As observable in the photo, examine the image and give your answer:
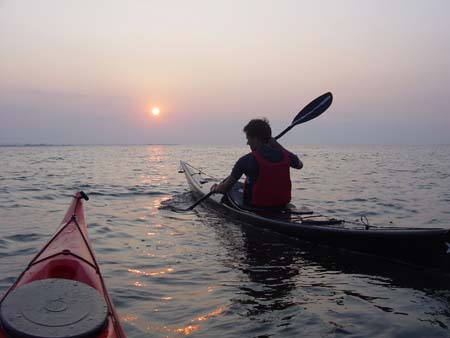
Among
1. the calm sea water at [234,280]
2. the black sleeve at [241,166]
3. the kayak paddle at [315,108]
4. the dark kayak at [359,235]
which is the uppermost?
the kayak paddle at [315,108]

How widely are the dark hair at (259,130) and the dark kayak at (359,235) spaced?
3.77 feet

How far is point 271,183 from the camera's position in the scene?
6.03 meters

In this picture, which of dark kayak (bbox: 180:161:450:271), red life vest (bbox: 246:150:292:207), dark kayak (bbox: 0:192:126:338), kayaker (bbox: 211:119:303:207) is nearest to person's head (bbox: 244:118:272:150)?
kayaker (bbox: 211:119:303:207)

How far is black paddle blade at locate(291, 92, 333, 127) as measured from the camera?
793 centimetres

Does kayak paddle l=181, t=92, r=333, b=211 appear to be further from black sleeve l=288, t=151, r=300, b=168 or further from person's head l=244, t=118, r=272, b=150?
person's head l=244, t=118, r=272, b=150

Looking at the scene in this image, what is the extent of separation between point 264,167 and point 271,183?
290 mm

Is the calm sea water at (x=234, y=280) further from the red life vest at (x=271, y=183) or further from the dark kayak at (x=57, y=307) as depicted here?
the dark kayak at (x=57, y=307)

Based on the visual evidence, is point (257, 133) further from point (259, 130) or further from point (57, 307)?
point (57, 307)

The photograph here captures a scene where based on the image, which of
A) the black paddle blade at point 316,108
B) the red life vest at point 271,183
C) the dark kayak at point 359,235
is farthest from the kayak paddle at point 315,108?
the dark kayak at point 359,235

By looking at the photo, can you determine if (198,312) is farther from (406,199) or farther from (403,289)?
(406,199)

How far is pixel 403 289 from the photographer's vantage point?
4145 mm

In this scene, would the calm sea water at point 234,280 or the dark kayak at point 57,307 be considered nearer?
the dark kayak at point 57,307

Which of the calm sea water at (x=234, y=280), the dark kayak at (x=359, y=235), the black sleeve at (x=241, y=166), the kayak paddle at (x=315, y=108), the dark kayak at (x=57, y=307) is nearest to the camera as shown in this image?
the dark kayak at (x=57, y=307)

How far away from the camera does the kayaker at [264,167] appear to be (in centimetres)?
590
